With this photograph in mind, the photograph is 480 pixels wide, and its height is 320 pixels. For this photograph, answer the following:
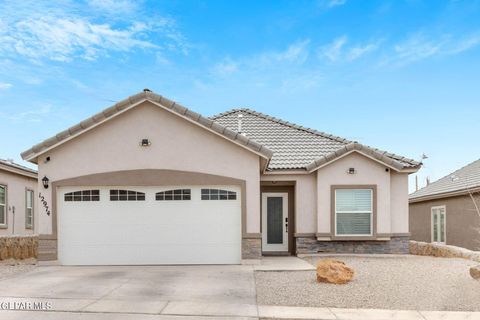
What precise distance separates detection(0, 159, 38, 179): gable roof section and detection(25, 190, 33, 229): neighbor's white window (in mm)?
910

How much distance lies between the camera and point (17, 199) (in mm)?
21938

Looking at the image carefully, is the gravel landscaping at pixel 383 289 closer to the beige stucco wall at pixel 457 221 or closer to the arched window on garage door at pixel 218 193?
the arched window on garage door at pixel 218 193

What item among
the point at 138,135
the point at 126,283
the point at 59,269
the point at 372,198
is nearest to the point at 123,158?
the point at 138,135

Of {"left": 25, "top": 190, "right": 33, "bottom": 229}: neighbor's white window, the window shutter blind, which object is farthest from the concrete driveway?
{"left": 25, "top": 190, "right": 33, "bottom": 229}: neighbor's white window

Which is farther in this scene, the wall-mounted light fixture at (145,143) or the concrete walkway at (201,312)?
the wall-mounted light fixture at (145,143)

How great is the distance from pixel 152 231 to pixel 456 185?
14.7 meters

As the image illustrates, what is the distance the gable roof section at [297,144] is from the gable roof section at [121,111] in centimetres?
307

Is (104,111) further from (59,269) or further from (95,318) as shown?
(95,318)

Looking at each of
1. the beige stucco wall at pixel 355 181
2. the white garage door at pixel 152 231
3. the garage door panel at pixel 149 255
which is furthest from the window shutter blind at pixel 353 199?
the garage door panel at pixel 149 255

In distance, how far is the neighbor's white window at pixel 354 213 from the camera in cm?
1688

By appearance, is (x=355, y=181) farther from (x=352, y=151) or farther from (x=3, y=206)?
(x=3, y=206)

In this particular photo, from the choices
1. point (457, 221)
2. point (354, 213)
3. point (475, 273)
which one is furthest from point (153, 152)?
point (457, 221)

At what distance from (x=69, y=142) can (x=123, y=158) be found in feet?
5.74

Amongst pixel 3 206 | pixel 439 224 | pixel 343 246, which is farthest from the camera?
pixel 439 224
